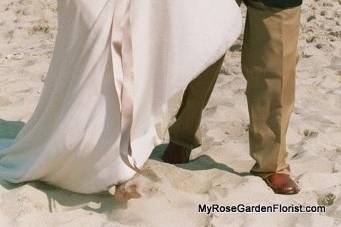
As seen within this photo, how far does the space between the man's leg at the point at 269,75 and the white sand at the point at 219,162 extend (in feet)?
0.48

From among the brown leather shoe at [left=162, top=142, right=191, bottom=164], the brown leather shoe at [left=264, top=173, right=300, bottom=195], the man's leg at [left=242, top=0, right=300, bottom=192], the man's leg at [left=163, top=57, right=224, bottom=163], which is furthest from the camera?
the brown leather shoe at [left=162, top=142, right=191, bottom=164]

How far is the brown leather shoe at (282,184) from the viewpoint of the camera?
317 cm

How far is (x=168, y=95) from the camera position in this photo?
278cm

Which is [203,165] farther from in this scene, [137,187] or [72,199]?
[72,199]

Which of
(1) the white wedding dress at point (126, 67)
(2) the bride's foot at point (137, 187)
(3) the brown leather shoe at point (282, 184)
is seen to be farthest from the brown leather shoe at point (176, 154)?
(1) the white wedding dress at point (126, 67)

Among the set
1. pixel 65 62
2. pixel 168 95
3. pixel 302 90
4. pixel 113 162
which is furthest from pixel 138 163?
pixel 302 90

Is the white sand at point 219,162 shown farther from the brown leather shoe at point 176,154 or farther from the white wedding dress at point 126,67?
the white wedding dress at point 126,67

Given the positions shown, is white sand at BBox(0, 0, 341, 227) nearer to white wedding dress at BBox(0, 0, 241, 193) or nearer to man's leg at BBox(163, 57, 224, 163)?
man's leg at BBox(163, 57, 224, 163)

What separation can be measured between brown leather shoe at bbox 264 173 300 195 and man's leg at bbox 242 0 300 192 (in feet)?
0.10

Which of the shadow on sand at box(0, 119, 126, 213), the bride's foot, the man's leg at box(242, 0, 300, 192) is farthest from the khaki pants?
the shadow on sand at box(0, 119, 126, 213)

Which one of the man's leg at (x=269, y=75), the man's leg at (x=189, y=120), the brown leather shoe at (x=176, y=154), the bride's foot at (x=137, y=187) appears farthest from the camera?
the brown leather shoe at (x=176, y=154)

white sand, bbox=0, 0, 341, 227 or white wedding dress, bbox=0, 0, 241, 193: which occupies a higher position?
white wedding dress, bbox=0, 0, 241, 193

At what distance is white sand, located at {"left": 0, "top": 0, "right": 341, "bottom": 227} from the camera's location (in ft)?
9.59

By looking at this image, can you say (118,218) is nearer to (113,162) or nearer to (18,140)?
(113,162)
